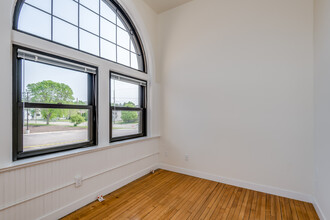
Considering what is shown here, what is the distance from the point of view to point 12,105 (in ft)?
5.37

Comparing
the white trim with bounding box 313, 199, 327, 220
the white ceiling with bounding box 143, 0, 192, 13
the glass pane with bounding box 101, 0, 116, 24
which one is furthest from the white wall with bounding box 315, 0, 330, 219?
the glass pane with bounding box 101, 0, 116, 24

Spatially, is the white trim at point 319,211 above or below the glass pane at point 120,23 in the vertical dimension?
below

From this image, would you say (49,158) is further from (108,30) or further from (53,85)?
(108,30)

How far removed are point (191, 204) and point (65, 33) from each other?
2881 millimetres

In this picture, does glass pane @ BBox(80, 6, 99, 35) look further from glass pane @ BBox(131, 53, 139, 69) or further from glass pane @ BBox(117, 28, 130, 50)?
glass pane @ BBox(131, 53, 139, 69)

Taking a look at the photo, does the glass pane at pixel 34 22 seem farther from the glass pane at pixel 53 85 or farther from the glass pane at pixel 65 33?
the glass pane at pixel 53 85

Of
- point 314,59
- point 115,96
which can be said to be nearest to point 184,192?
point 115,96

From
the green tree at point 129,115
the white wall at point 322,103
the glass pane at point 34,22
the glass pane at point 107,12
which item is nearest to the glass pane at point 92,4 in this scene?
the glass pane at point 107,12

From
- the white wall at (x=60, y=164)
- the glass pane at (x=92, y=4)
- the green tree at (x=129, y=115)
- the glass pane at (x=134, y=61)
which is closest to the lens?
the white wall at (x=60, y=164)

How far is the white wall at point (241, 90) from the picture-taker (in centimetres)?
235

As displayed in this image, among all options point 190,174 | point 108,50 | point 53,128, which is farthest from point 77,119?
point 190,174

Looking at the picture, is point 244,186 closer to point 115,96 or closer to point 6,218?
point 115,96

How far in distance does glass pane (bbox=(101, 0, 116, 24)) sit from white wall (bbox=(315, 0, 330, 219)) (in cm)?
294

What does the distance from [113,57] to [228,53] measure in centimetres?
202
